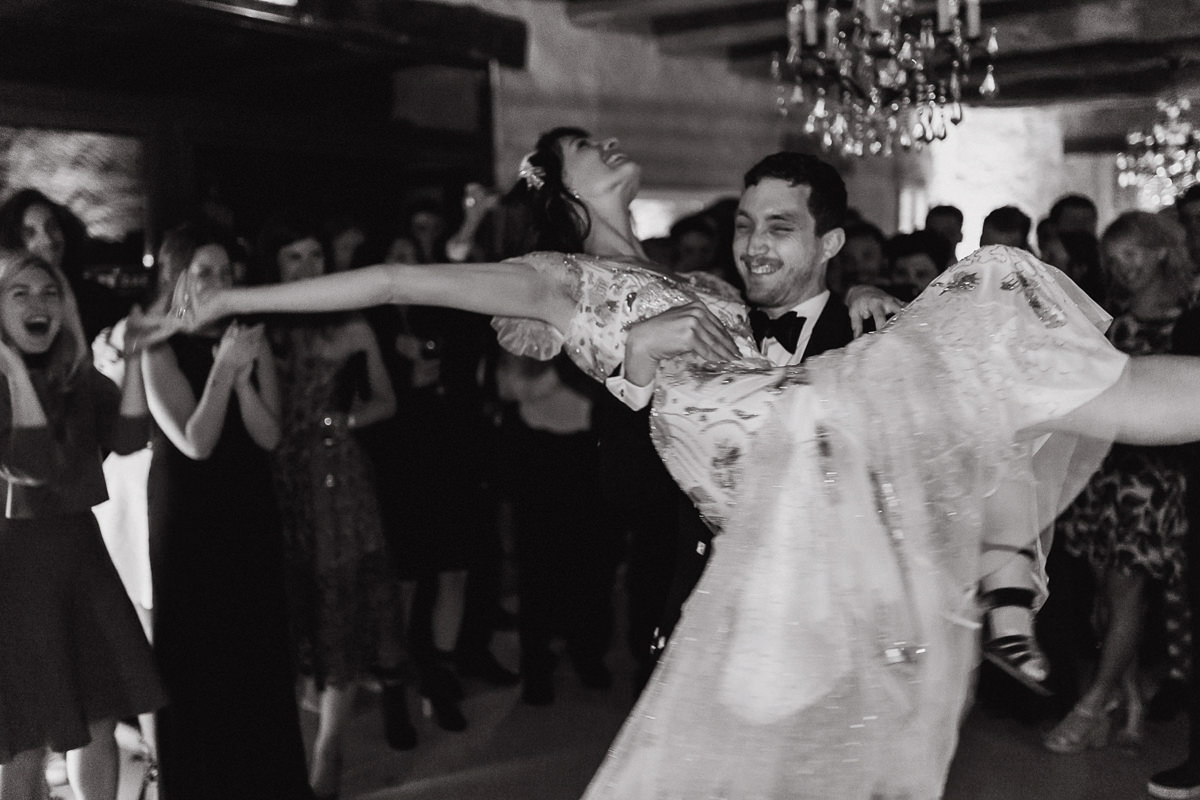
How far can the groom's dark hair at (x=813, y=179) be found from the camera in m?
2.29

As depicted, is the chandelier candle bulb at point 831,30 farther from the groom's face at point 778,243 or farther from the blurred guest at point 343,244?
the groom's face at point 778,243

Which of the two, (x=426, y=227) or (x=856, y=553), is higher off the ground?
(x=426, y=227)

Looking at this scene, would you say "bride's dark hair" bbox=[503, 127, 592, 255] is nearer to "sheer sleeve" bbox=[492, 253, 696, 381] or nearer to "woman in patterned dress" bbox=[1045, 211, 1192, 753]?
"sheer sleeve" bbox=[492, 253, 696, 381]

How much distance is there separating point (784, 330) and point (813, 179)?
27 cm

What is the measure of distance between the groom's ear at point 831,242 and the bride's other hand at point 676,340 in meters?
0.34

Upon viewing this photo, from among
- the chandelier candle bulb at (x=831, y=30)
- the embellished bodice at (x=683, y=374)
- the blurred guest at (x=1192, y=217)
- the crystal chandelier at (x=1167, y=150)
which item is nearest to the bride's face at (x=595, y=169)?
the embellished bodice at (x=683, y=374)

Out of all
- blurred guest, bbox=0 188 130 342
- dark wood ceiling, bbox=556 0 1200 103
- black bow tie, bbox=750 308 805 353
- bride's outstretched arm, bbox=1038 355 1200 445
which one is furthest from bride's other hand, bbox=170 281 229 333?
dark wood ceiling, bbox=556 0 1200 103

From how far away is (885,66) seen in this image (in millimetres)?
4477

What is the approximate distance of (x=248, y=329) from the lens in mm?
3070

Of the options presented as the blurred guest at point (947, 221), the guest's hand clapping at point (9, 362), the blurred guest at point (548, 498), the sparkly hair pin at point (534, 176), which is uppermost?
the sparkly hair pin at point (534, 176)

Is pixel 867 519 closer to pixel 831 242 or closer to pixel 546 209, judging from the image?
pixel 831 242

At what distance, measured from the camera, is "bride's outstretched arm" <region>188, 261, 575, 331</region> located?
2.15 meters

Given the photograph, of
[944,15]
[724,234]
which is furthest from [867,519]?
[724,234]

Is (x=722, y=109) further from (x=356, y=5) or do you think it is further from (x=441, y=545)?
(x=441, y=545)
